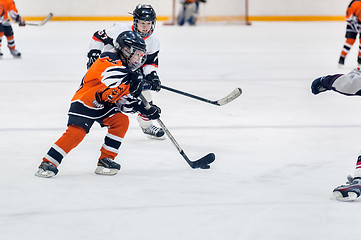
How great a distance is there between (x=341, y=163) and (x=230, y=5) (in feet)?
34.6

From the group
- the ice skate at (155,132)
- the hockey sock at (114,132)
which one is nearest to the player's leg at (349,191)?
the hockey sock at (114,132)

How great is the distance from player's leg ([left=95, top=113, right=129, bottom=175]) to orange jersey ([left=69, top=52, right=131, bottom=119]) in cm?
5

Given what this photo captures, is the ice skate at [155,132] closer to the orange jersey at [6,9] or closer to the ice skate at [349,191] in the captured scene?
the ice skate at [349,191]

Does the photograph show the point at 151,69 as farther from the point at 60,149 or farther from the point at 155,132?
the point at 60,149

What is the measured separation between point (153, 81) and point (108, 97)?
26.4 inches

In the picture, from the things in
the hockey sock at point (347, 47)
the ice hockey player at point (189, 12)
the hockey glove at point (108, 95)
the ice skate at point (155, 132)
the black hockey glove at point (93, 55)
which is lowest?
the ice hockey player at point (189, 12)

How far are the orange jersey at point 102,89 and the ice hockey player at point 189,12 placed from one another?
1023 centimetres

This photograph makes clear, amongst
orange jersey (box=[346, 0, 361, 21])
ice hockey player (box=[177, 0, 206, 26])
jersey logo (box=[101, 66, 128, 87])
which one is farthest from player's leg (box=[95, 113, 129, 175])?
ice hockey player (box=[177, 0, 206, 26])

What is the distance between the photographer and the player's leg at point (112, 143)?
297 centimetres

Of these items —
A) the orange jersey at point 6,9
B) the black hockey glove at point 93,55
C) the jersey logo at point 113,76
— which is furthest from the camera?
the orange jersey at point 6,9

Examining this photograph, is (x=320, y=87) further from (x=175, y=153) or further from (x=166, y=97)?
(x=166, y=97)

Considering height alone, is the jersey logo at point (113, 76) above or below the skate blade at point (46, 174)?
above

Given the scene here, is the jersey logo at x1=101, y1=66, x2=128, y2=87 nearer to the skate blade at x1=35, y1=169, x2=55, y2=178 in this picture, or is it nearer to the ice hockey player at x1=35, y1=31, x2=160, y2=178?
the ice hockey player at x1=35, y1=31, x2=160, y2=178

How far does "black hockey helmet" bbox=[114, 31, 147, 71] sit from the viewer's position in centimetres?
284
